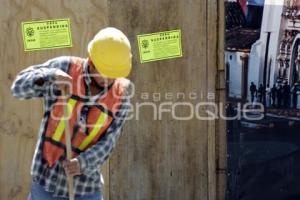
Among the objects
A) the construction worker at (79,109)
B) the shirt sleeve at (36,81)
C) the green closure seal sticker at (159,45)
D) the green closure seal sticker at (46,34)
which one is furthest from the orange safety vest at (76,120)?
the green closure seal sticker at (159,45)

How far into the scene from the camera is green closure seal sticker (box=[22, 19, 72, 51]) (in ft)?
18.5

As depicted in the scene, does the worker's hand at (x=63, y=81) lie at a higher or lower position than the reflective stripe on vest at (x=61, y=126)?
higher

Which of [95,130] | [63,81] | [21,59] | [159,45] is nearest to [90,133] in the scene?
[95,130]

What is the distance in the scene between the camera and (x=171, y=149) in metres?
6.03

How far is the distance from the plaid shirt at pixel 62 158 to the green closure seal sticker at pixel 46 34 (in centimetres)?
166

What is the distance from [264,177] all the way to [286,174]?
0.18 metres

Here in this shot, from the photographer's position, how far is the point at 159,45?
585 centimetres

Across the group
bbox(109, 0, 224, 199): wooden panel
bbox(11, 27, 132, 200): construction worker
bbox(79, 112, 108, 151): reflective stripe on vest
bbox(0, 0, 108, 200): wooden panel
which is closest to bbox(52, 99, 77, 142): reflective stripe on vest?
bbox(11, 27, 132, 200): construction worker

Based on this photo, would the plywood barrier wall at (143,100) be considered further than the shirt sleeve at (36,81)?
Yes

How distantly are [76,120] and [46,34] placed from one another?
182cm

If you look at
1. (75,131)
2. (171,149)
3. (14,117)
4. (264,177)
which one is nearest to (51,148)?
(75,131)

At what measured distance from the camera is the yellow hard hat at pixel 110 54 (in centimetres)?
389

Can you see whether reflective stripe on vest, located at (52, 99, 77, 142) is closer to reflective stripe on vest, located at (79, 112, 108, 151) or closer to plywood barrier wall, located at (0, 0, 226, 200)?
reflective stripe on vest, located at (79, 112, 108, 151)

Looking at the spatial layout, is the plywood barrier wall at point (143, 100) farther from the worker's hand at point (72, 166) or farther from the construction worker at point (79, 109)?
the worker's hand at point (72, 166)
